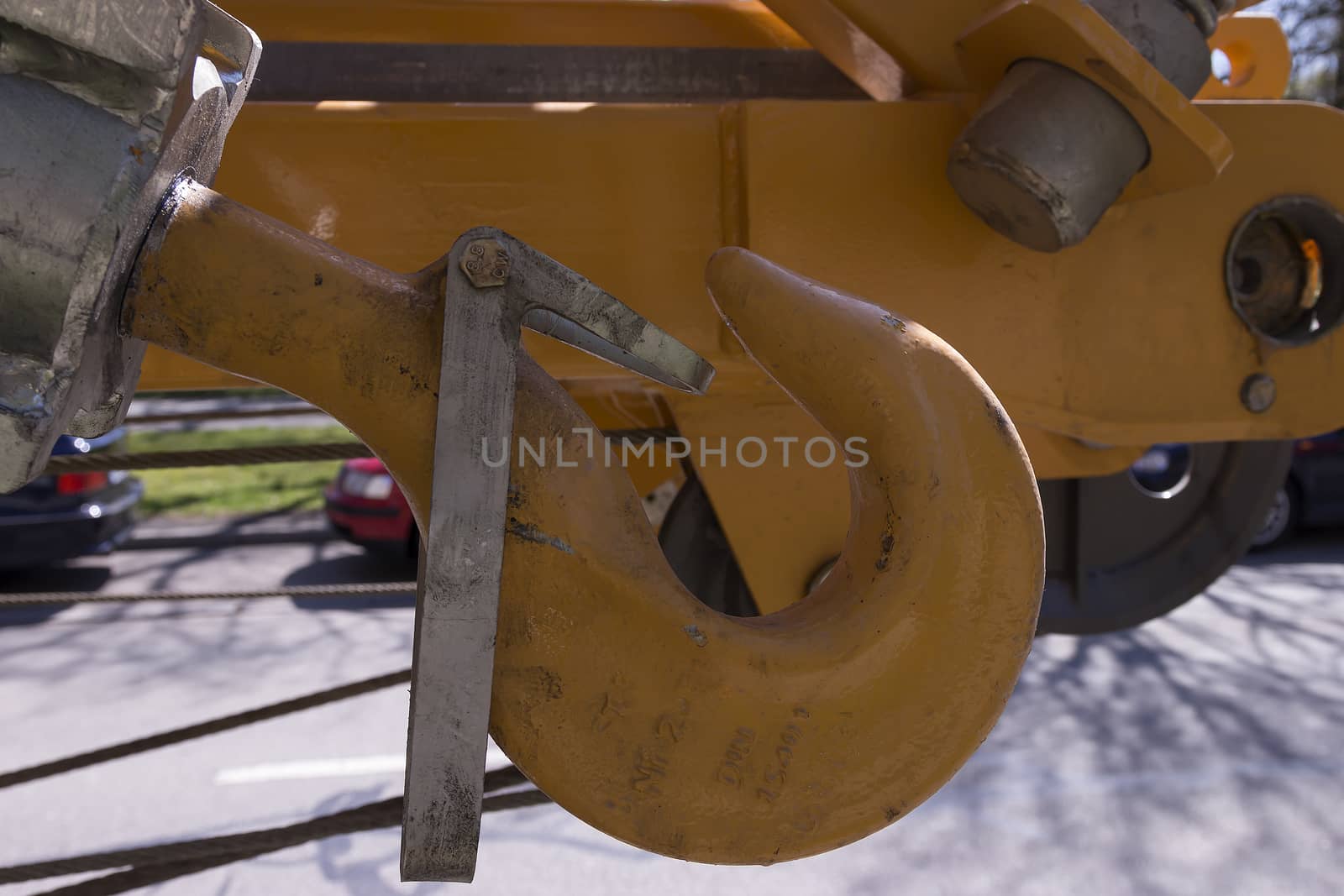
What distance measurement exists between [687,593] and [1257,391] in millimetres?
1149

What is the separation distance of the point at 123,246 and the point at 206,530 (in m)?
10.2

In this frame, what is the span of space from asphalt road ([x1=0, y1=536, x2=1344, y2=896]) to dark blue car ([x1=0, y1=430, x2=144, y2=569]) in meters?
0.50

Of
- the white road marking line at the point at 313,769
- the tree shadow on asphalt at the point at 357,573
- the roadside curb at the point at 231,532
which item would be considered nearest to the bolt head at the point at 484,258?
the white road marking line at the point at 313,769

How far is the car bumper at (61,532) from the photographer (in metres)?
7.74

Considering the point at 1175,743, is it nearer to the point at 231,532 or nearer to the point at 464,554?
the point at 464,554

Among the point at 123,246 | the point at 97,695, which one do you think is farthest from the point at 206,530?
the point at 123,246

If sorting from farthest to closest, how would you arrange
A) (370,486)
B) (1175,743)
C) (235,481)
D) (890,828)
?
(235,481), (370,486), (1175,743), (890,828)

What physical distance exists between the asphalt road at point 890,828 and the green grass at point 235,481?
3.26 metres

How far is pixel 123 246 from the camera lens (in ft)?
2.72

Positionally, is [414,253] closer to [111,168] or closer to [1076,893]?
[111,168]

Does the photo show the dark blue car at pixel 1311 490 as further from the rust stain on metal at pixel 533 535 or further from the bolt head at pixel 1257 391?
the rust stain on metal at pixel 533 535

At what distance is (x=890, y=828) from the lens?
15.6 ft

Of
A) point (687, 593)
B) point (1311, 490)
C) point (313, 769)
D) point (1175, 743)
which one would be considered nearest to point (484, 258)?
point (687, 593)

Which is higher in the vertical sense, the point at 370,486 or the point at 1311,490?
the point at 370,486
